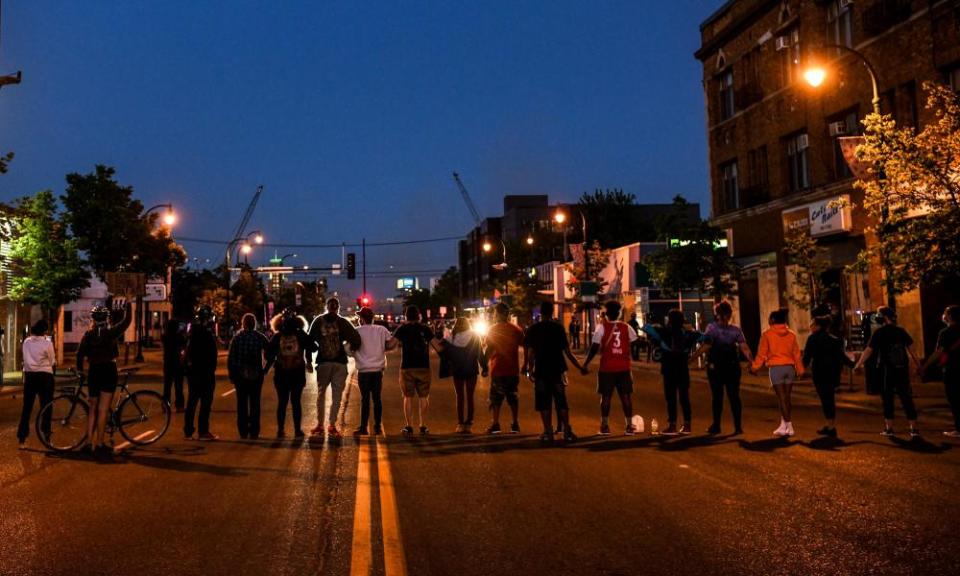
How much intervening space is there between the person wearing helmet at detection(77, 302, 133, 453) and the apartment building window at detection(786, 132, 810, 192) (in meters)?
24.5

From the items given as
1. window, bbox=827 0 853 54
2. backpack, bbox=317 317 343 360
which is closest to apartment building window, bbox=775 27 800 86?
window, bbox=827 0 853 54

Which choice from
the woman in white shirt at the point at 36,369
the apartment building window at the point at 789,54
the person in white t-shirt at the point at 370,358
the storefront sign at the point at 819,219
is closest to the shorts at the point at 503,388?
the person in white t-shirt at the point at 370,358

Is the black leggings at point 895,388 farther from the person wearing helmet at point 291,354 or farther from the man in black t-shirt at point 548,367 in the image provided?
the person wearing helmet at point 291,354

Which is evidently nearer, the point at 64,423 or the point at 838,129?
the point at 64,423

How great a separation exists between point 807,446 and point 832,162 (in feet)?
63.9

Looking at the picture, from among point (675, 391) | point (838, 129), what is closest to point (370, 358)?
point (675, 391)

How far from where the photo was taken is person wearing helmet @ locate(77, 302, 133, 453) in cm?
1191

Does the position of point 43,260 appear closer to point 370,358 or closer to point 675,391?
point 370,358

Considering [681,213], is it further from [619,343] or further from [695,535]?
[695,535]

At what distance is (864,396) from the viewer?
19.3m

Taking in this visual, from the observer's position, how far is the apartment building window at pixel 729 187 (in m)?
36.5

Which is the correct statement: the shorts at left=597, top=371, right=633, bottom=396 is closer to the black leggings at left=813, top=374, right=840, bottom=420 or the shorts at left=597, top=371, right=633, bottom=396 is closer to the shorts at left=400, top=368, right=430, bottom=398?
the shorts at left=400, top=368, right=430, bottom=398

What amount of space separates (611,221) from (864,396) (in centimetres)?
6128

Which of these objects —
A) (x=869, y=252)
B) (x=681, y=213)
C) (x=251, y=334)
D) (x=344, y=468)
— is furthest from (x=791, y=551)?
(x=681, y=213)
